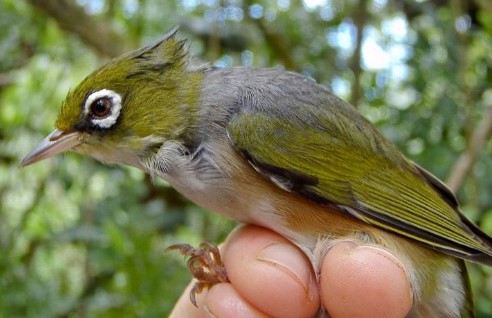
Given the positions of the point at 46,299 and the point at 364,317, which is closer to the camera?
the point at 364,317

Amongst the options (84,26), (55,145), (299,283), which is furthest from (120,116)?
(84,26)


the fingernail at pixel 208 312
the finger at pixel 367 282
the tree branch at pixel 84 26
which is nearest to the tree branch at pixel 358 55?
the tree branch at pixel 84 26

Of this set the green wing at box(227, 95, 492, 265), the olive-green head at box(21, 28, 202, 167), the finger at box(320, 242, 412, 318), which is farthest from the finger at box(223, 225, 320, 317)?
the olive-green head at box(21, 28, 202, 167)

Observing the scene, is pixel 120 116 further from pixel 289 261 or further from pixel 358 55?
pixel 358 55

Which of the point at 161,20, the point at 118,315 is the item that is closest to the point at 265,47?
the point at 161,20

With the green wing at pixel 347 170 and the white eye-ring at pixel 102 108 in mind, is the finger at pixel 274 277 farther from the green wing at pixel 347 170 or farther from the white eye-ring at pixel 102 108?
the white eye-ring at pixel 102 108

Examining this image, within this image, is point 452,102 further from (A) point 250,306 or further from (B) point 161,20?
(B) point 161,20

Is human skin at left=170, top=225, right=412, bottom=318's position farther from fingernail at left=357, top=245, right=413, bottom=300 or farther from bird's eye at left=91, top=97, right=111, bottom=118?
bird's eye at left=91, top=97, right=111, bottom=118

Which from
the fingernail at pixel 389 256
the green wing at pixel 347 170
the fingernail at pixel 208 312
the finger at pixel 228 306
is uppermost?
the green wing at pixel 347 170
